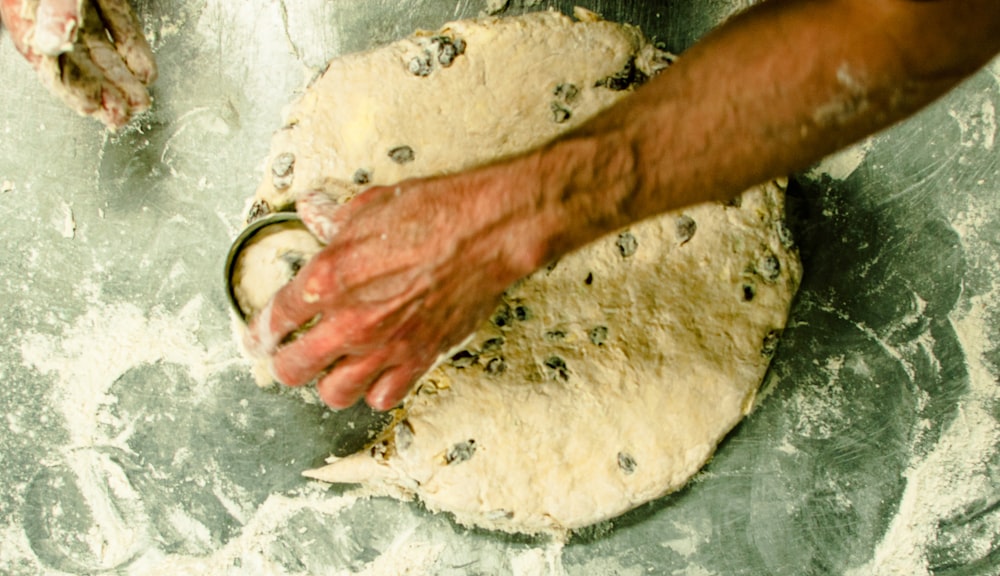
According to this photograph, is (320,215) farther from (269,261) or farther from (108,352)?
(108,352)

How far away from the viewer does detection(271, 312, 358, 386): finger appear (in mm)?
1104

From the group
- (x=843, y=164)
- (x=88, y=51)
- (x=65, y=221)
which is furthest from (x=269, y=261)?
(x=843, y=164)

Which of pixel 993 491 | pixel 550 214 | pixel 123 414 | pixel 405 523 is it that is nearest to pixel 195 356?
pixel 123 414

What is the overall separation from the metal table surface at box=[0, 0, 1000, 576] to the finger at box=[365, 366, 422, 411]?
0.44 metres

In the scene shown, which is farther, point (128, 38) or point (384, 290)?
point (128, 38)

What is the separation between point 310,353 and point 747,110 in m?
0.79

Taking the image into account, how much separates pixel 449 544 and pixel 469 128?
1.00 metres

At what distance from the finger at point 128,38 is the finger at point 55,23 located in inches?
6.0

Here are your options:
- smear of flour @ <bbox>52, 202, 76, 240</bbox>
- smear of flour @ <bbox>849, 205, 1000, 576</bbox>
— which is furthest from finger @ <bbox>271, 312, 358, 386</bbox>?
smear of flour @ <bbox>849, 205, 1000, 576</bbox>

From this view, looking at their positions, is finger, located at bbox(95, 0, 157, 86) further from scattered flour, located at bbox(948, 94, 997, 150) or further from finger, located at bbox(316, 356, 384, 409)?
scattered flour, located at bbox(948, 94, 997, 150)

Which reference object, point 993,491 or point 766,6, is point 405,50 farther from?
point 993,491

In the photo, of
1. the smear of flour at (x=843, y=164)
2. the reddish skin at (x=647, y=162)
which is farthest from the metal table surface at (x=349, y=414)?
the reddish skin at (x=647, y=162)

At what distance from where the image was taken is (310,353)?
1128 millimetres

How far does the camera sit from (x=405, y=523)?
164cm
